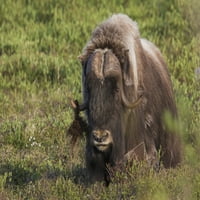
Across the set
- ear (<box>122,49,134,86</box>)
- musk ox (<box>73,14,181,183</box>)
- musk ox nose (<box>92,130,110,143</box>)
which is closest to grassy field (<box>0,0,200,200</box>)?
musk ox (<box>73,14,181,183</box>)

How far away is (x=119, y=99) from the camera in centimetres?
507

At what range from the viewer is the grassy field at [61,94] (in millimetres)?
4597

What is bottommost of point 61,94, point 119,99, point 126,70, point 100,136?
point 61,94

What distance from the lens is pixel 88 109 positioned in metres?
5.06

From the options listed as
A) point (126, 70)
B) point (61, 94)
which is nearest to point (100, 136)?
point (126, 70)

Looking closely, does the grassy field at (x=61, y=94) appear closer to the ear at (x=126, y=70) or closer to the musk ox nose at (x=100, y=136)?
the musk ox nose at (x=100, y=136)

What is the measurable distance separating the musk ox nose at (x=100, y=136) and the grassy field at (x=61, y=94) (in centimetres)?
31

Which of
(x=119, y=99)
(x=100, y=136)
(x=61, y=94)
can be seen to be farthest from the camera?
(x=61, y=94)

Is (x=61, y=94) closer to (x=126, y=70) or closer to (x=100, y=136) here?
(x=126, y=70)

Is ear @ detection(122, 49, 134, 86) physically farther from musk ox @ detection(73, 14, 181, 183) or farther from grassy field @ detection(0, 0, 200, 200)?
grassy field @ detection(0, 0, 200, 200)

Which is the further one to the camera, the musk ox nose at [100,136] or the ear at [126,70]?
the ear at [126,70]

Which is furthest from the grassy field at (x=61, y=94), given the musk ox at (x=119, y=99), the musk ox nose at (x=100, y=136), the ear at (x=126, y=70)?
the ear at (x=126, y=70)

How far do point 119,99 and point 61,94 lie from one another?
3206 mm

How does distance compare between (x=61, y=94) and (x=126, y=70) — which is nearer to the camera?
(x=126, y=70)
